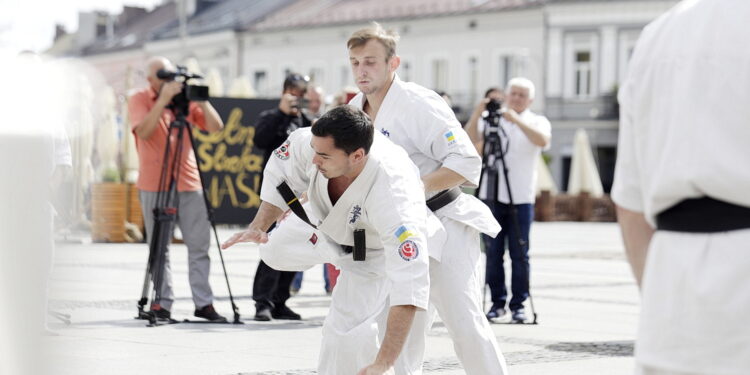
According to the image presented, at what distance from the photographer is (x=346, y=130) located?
15.3 ft

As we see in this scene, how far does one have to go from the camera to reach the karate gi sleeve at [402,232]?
4438 mm

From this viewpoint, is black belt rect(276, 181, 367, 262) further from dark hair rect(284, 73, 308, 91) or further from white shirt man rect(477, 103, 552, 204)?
dark hair rect(284, 73, 308, 91)

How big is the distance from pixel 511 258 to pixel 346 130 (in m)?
5.89

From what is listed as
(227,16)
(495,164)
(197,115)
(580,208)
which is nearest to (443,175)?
(197,115)

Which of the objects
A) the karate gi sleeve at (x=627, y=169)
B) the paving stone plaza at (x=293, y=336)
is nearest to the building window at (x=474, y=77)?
the paving stone plaza at (x=293, y=336)

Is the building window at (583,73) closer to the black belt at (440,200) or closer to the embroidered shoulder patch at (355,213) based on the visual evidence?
the black belt at (440,200)

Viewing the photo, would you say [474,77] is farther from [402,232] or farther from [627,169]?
[627,169]

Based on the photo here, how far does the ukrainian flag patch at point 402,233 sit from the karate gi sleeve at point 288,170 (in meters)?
0.74

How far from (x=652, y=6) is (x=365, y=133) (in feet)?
182

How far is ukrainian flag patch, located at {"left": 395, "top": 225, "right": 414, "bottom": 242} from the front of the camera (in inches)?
178

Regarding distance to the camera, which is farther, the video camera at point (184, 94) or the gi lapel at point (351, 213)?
the video camera at point (184, 94)

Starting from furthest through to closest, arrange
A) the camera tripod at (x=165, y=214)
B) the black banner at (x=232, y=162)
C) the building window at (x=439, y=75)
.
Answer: the building window at (x=439, y=75)
the black banner at (x=232, y=162)
the camera tripod at (x=165, y=214)

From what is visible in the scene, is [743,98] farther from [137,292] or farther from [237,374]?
[137,292]

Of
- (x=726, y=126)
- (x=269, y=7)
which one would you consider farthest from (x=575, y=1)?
(x=726, y=126)
